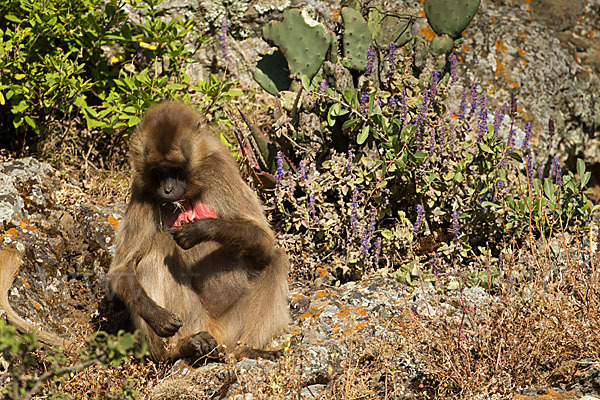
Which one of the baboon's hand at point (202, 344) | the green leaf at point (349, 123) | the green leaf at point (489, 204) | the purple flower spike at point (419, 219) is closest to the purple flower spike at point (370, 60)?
the green leaf at point (349, 123)

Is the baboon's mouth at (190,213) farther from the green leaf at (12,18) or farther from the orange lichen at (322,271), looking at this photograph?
the green leaf at (12,18)

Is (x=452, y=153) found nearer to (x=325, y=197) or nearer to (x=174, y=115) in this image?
(x=325, y=197)

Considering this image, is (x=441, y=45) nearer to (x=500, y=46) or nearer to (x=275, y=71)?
(x=275, y=71)

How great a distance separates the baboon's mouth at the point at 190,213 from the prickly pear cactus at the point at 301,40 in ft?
5.75

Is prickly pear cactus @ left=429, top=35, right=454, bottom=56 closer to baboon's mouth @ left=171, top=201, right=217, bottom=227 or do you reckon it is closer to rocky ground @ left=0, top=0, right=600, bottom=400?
rocky ground @ left=0, top=0, right=600, bottom=400

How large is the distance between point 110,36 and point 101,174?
4.17 ft

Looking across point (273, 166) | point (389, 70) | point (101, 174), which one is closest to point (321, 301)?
point (273, 166)

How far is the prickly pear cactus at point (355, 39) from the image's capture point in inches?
227

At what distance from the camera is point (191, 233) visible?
14.6 feet

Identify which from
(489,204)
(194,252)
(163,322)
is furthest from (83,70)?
(489,204)

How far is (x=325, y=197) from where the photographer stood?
5.70m

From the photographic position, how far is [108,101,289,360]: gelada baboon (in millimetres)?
4562

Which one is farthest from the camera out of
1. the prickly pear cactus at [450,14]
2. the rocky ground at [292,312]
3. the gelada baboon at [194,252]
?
the prickly pear cactus at [450,14]

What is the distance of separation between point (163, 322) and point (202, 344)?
296 millimetres
